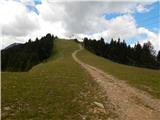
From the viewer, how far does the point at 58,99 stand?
16516 millimetres

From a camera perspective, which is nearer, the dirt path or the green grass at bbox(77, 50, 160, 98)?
the dirt path

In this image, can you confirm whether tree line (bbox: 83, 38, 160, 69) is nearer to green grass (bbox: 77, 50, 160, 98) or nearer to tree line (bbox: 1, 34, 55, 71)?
tree line (bbox: 1, 34, 55, 71)

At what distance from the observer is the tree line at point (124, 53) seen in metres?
132

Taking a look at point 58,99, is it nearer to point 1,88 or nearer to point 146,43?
point 1,88

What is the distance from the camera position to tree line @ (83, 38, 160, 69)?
5187 inches

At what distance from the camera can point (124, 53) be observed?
135375 mm

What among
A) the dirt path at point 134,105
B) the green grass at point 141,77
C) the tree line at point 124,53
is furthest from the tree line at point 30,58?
the dirt path at point 134,105

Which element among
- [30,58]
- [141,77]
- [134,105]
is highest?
[134,105]

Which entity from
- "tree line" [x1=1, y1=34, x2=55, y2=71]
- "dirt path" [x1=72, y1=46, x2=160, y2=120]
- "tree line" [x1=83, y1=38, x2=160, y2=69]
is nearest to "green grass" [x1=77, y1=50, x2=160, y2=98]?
"dirt path" [x1=72, y1=46, x2=160, y2=120]

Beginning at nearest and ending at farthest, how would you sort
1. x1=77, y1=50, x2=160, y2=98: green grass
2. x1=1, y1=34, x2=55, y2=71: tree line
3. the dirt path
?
the dirt path → x1=77, y1=50, x2=160, y2=98: green grass → x1=1, y1=34, x2=55, y2=71: tree line

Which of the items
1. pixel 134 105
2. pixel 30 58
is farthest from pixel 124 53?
pixel 134 105

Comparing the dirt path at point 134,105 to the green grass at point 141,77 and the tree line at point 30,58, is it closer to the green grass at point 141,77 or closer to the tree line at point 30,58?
the green grass at point 141,77

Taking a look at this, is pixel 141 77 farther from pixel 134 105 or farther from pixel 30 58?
pixel 30 58

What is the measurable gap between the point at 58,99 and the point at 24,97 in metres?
2.04
